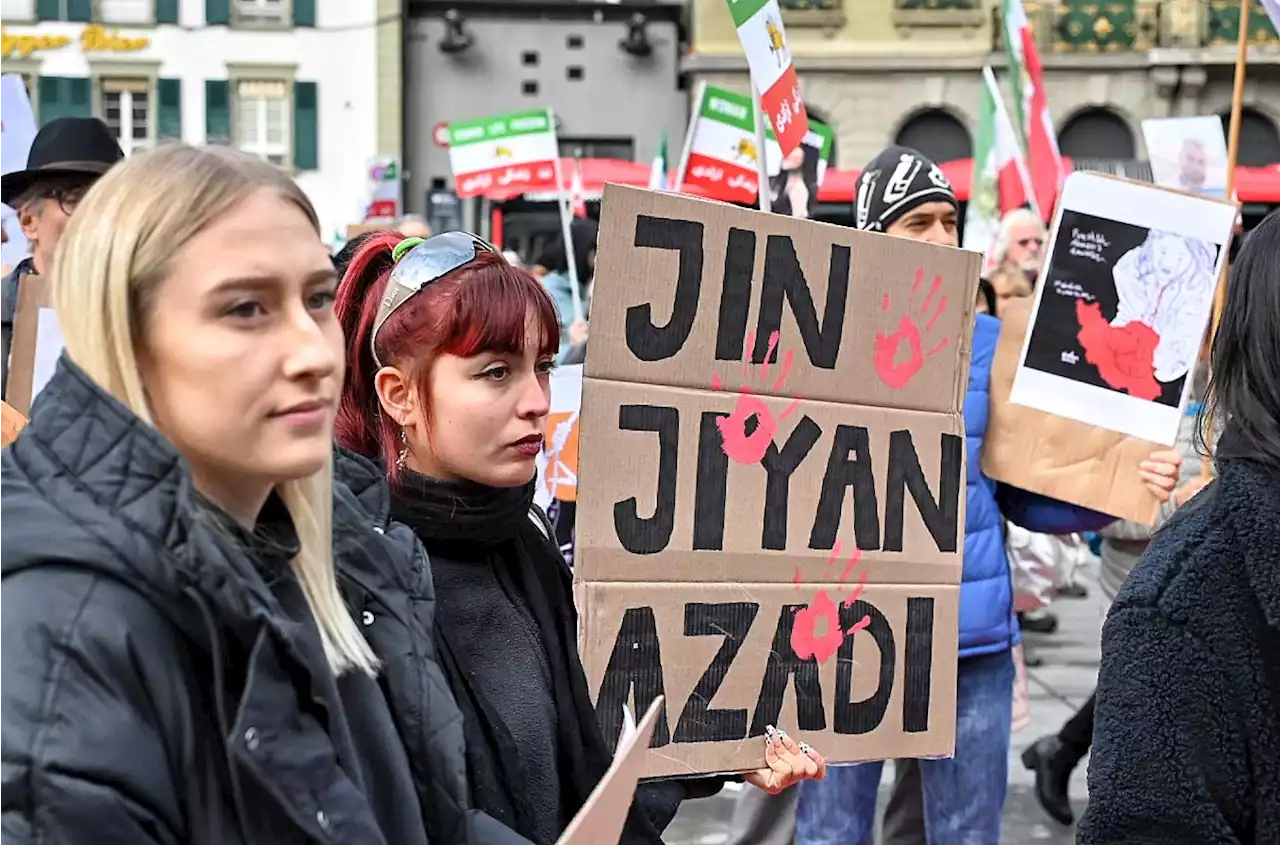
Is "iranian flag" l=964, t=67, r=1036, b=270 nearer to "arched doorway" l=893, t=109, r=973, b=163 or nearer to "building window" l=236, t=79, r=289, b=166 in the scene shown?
"arched doorway" l=893, t=109, r=973, b=163

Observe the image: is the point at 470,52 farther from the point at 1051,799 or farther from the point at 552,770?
the point at 552,770

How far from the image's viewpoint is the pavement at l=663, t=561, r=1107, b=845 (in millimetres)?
5031

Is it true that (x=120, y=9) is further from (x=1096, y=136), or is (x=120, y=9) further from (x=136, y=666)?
(x=136, y=666)

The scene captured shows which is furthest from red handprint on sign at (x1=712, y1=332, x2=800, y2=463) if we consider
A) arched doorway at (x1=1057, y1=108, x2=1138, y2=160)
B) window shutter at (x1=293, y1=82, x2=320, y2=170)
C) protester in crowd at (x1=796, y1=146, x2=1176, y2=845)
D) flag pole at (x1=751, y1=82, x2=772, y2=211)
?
window shutter at (x1=293, y1=82, x2=320, y2=170)

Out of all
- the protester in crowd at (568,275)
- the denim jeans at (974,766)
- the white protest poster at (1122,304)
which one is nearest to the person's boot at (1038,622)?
the protester in crowd at (568,275)

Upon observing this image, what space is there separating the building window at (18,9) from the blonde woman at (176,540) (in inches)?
1164

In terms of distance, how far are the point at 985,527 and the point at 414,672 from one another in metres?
2.33

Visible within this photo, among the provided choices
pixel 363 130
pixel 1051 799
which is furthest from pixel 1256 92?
pixel 1051 799

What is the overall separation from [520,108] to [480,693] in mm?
27528

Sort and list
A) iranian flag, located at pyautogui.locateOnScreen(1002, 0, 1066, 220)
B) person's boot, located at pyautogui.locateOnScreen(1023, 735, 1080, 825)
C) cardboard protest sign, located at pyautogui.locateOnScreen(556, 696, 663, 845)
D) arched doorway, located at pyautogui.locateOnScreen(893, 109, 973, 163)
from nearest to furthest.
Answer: cardboard protest sign, located at pyautogui.locateOnScreen(556, 696, 663, 845) < person's boot, located at pyautogui.locateOnScreen(1023, 735, 1080, 825) < iranian flag, located at pyautogui.locateOnScreen(1002, 0, 1066, 220) < arched doorway, located at pyautogui.locateOnScreen(893, 109, 973, 163)

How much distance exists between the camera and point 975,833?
11.5 feet

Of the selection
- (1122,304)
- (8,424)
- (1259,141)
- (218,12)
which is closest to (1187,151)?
(1122,304)

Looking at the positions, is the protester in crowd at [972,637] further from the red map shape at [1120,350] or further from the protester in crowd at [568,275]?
the protester in crowd at [568,275]

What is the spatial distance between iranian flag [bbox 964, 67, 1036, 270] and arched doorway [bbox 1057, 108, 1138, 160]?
49.2 feet
